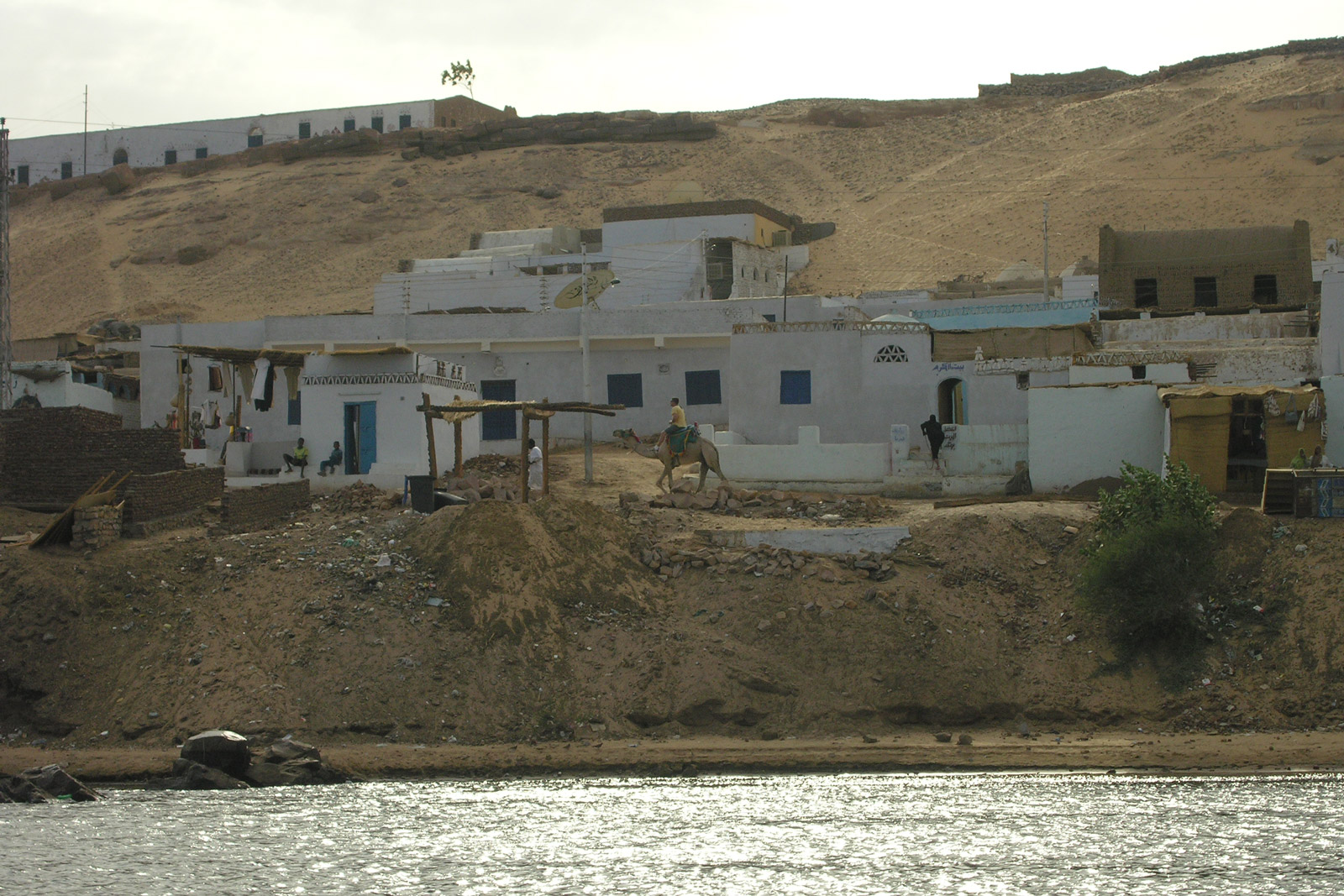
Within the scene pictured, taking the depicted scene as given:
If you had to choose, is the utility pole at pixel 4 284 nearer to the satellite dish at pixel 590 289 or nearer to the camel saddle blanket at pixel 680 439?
the satellite dish at pixel 590 289

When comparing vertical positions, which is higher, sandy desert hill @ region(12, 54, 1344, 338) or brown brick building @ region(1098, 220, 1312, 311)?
sandy desert hill @ region(12, 54, 1344, 338)

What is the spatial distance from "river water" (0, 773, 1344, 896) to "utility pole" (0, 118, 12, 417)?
643 inches

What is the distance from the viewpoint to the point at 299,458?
88.8ft

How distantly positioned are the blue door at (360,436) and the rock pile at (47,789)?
12.2 m

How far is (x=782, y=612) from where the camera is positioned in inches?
744

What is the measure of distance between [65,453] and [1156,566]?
18.3 meters

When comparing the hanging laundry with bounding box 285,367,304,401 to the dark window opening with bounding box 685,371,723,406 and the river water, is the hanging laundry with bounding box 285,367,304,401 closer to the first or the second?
the dark window opening with bounding box 685,371,723,406

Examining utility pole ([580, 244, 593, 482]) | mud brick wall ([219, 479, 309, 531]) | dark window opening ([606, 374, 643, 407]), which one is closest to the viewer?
mud brick wall ([219, 479, 309, 531])

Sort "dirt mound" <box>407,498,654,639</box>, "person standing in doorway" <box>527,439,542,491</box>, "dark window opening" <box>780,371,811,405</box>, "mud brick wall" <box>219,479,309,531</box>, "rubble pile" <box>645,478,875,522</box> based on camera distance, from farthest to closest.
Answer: "dark window opening" <box>780,371,811,405</box>
"person standing in doorway" <box>527,439,542,491</box>
"rubble pile" <box>645,478,875,522</box>
"mud brick wall" <box>219,479,309,531</box>
"dirt mound" <box>407,498,654,639</box>

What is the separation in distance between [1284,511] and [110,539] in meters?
17.4

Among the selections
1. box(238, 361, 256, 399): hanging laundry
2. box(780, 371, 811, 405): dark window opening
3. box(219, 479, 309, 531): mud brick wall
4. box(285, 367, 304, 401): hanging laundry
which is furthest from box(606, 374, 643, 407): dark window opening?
box(219, 479, 309, 531): mud brick wall

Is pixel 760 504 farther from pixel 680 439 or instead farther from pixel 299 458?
pixel 299 458

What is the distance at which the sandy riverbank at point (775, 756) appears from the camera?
15.6 metres

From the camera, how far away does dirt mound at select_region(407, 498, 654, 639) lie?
1870 cm
